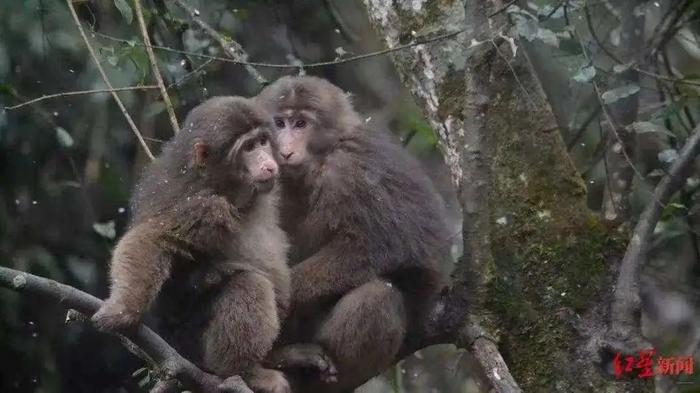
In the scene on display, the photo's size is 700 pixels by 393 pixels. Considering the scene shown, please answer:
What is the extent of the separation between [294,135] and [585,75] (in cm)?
153

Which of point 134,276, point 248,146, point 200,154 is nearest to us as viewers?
point 134,276

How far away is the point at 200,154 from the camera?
4.32m

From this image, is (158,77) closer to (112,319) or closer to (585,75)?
(112,319)

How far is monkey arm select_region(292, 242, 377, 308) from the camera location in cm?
457

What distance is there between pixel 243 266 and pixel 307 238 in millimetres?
673

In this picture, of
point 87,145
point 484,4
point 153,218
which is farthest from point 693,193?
point 87,145

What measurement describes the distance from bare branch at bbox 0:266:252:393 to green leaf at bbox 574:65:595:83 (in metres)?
1.88

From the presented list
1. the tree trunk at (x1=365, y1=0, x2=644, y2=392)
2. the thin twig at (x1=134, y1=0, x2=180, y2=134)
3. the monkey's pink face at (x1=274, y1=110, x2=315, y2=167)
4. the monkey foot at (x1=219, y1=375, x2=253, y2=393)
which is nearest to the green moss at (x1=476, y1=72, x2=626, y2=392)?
the tree trunk at (x1=365, y1=0, x2=644, y2=392)

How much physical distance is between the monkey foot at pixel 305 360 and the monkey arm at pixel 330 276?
0.25m

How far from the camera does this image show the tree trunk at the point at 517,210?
→ 4.24 metres

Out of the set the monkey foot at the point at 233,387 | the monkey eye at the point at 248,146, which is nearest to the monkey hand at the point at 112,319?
the monkey foot at the point at 233,387

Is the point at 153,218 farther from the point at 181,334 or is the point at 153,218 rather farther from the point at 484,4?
the point at 484,4

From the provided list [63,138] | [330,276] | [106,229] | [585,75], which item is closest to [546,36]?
[585,75]

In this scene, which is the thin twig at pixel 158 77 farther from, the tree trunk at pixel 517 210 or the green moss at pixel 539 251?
the green moss at pixel 539 251
